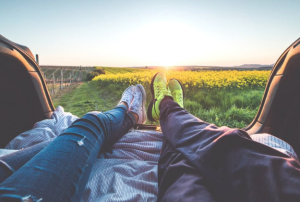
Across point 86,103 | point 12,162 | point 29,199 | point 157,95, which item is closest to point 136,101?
point 157,95

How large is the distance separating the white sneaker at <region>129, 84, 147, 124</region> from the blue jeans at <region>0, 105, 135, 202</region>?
732 millimetres

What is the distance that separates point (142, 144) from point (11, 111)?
35.7 inches

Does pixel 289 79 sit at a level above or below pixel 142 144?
above

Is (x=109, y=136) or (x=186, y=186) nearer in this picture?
(x=186, y=186)

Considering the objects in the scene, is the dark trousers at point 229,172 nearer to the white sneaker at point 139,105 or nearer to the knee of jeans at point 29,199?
the knee of jeans at point 29,199

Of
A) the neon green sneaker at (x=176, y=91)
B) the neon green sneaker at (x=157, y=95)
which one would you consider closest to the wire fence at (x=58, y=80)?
the neon green sneaker at (x=157, y=95)

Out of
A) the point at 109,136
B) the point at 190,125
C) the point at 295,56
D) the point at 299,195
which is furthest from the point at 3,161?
the point at 295,56

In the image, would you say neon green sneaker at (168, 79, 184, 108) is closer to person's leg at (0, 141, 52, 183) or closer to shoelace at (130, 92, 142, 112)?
shoelace at (130, 92, 142, 112)

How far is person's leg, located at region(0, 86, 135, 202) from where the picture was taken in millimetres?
406

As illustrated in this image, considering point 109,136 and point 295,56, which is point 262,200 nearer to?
point 109,136

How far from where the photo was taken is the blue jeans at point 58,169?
16.0 inches

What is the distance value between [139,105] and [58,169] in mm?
1120

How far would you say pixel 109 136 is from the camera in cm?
84

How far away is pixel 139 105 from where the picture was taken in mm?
1571
